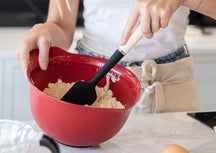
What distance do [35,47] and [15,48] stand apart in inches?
30.0

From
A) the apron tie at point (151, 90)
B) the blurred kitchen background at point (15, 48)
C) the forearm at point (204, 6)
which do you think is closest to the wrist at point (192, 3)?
the forearm at point (204, 6)

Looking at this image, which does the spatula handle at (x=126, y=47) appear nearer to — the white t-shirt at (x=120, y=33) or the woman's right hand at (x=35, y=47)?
the woman's right hand at (x=35, y=47)

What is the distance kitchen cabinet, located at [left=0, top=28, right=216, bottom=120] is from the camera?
1570mm

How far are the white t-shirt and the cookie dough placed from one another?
0.74 feet

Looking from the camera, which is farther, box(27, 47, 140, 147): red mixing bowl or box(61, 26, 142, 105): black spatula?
box(61, 26, 142, 105): black spatula

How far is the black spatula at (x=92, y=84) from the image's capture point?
2.46 ft

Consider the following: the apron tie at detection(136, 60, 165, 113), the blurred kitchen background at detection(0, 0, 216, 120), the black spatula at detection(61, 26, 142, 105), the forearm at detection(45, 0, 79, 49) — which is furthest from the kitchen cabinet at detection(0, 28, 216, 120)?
the black spatula at detection(61, 26, 142, 105)

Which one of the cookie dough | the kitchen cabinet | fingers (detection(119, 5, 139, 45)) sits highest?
fingers (detection(119, 5, 139, 45))

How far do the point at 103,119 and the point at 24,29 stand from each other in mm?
1251

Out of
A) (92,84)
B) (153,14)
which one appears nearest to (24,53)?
(92,84)

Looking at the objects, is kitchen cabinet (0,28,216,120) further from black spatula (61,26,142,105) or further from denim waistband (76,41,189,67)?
black spatula (61,26,142,105)

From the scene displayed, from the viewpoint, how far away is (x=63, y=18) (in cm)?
106

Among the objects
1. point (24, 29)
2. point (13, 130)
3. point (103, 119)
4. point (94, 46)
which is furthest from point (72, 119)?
point (24, 29)

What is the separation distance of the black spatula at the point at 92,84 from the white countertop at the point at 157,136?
11 centimetres
